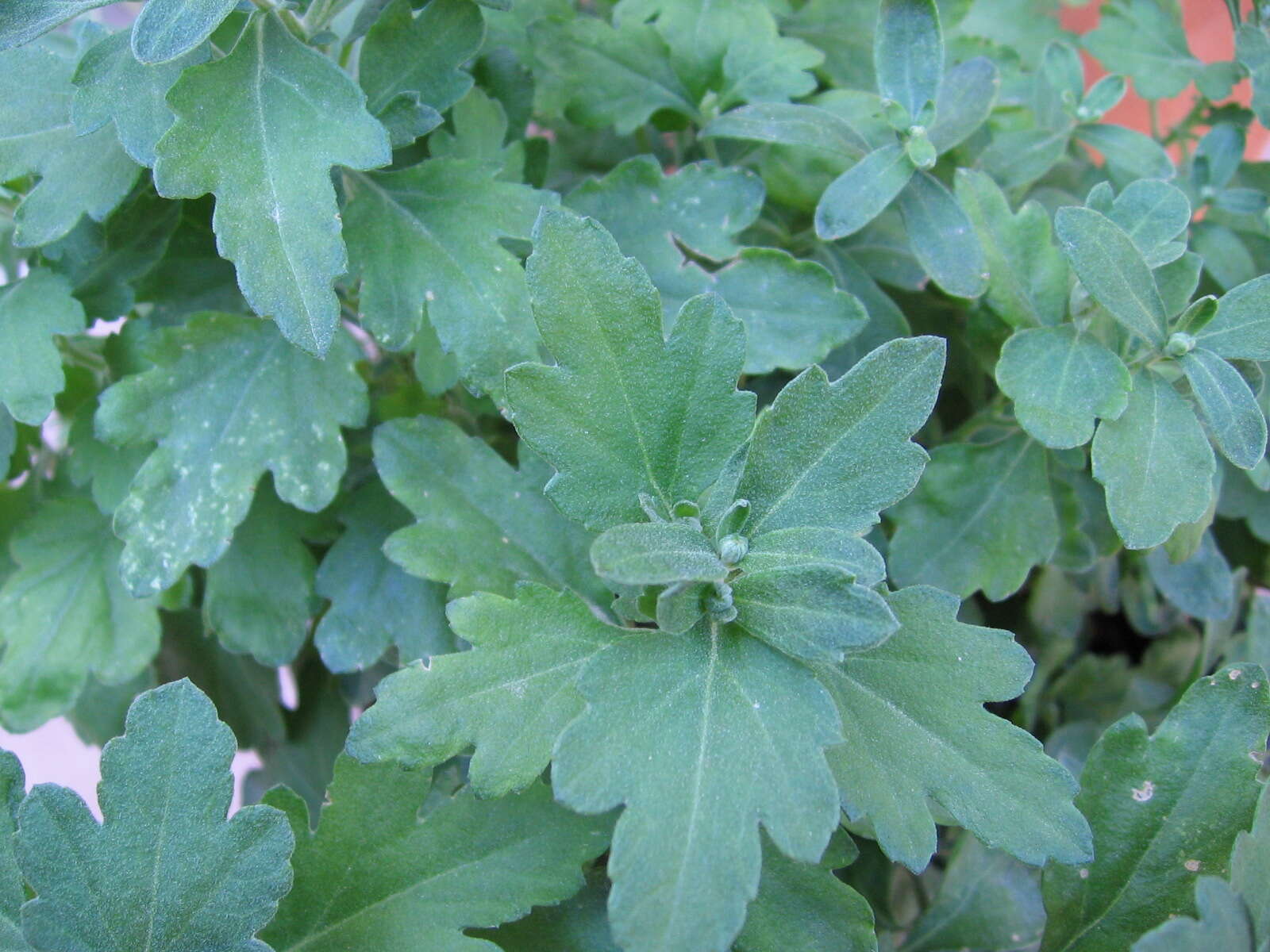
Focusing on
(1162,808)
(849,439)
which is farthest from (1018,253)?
(1162,808)

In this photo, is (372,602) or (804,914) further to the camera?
(372,602)

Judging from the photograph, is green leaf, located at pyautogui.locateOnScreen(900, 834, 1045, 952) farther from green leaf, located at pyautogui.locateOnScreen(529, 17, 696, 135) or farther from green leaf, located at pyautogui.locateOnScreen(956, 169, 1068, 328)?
green leaf, located at pyautogui.locateOnScreen(529, 17, 696, 135)

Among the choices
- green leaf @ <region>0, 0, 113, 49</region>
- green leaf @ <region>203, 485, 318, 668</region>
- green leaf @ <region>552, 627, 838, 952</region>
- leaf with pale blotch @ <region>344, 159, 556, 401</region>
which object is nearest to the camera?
green leaf @ <region>552, 627, 838, 952</region>

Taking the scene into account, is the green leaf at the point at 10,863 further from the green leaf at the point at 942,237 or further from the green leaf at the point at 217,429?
the green leaf at the point at 942,237

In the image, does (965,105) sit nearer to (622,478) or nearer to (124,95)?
(622,478)

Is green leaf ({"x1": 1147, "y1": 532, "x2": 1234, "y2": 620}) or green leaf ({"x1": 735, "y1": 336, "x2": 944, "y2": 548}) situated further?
green leaf ({"x1": 1147, "y1": 532, "x2": 1234, "y2": 620})

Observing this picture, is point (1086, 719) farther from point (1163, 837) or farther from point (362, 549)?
point (362, 549)

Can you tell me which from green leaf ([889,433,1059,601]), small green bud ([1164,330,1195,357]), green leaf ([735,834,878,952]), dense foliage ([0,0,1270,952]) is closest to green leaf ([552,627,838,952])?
dense foliage ([0,0,1270,952])

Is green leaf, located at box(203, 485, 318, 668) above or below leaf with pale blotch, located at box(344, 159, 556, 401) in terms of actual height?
below

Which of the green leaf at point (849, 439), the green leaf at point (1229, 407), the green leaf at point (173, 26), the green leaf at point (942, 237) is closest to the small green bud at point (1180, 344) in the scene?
the green leaf at point (1229, 407)
